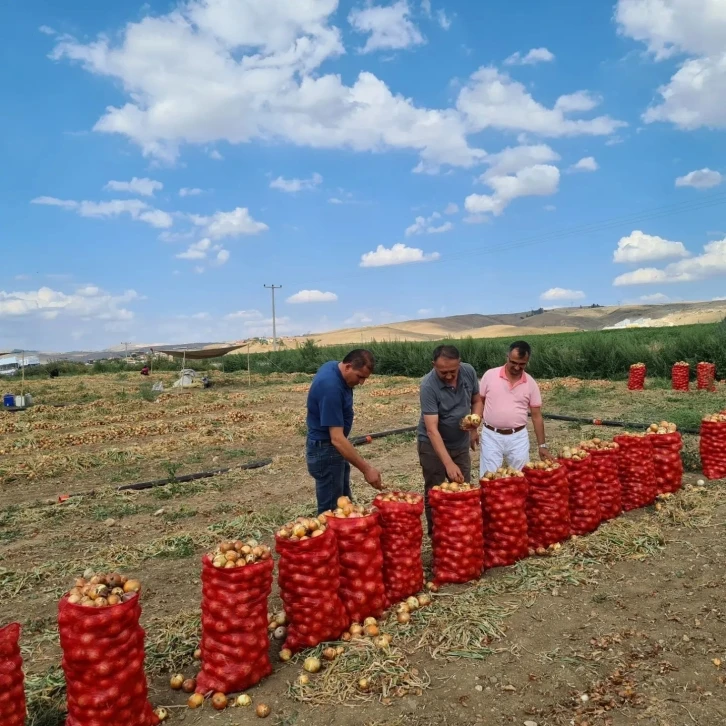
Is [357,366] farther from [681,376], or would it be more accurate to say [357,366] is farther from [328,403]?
[681,376]

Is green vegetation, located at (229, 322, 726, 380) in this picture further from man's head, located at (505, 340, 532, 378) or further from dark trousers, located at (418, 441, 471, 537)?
dark trousers, located at (418, 441, 471, 537)

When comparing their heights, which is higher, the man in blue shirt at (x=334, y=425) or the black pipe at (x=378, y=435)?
the man in blue shirt at (x=334, y=425)

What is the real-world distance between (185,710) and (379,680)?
46.7 inches

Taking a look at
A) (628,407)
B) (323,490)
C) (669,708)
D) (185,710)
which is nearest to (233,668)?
(185,710)

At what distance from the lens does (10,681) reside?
3045mm

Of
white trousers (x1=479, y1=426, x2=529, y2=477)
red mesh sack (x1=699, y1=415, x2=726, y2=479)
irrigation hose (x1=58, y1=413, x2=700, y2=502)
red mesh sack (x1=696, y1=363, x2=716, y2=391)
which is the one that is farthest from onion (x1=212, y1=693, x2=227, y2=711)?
red mesh sack (x1=696, y1=363, x2=716, y2=391)

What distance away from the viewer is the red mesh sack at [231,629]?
362 cm

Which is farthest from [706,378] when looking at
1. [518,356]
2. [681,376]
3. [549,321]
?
[549,321]

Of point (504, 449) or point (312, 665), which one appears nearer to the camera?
point (312, 665)

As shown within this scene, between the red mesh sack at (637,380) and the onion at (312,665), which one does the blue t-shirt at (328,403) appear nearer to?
the onion at (312,665)

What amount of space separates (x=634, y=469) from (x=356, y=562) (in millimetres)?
3708

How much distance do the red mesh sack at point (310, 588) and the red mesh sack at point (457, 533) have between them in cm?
122

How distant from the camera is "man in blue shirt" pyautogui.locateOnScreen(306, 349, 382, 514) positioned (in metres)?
4.90

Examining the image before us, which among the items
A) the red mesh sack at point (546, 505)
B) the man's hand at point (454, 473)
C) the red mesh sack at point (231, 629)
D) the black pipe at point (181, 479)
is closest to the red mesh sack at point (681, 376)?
the black pipe at point (181, 479)
